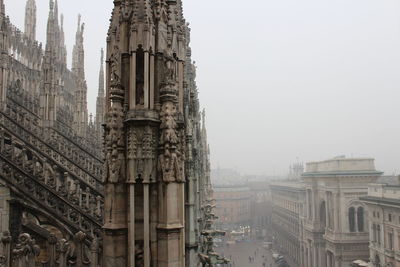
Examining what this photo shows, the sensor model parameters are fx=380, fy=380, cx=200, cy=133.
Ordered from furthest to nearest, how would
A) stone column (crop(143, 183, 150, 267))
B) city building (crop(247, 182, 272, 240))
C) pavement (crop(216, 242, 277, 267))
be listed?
city building (crop(247, 182, 272, 240)) < pavement (crop(216, 242, 277, 267)) < stone column (crop(143, 183, 150, 267))

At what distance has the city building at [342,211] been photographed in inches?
1642

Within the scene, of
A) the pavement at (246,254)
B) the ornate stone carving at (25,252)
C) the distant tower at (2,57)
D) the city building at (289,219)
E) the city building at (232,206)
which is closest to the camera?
the ornate stone carving at (25,252)

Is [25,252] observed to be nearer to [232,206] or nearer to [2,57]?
[2,57]

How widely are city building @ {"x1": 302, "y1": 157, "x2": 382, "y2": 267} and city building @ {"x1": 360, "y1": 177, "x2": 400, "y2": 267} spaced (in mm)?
4573

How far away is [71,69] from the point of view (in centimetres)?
5000

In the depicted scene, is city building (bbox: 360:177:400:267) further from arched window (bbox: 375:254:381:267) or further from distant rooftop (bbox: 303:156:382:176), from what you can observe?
distant rooftop (bbox: 303:156:382:176)

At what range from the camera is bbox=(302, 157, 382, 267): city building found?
41.7 metres

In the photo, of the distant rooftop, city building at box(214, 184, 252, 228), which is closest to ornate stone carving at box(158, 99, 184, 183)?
the distant rooftop

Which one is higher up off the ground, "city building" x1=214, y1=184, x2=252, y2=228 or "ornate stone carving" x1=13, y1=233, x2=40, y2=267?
"ornate stone carving" x1=13, y1=233, x2=40, y2=267

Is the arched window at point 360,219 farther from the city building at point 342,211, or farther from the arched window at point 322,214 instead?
the arched window at point 322,214

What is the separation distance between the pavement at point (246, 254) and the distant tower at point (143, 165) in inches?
1959

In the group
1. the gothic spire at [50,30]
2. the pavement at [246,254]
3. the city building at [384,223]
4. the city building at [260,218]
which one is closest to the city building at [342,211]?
the city building at [384,223]

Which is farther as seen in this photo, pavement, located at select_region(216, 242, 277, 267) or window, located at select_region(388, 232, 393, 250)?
pavement, located at select_region(216, 242, 277, 267)

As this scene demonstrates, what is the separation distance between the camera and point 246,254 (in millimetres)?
63312
